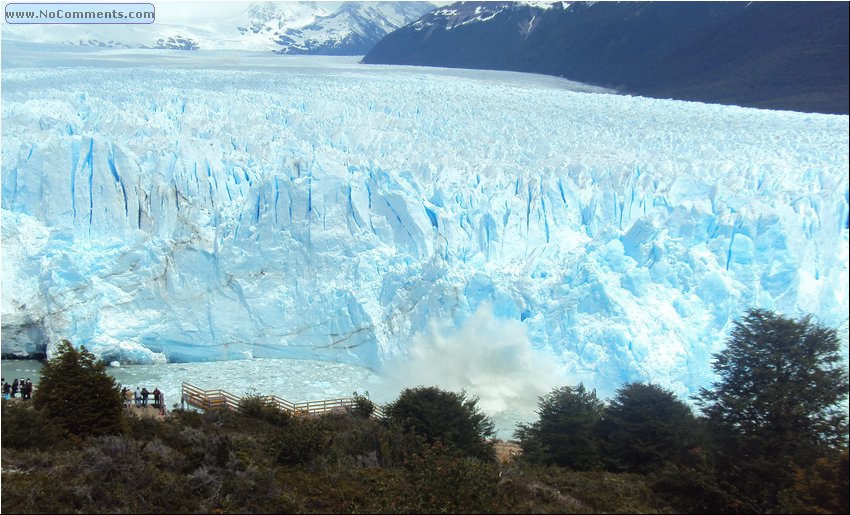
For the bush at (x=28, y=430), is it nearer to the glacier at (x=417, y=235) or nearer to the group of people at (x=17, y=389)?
the group of people at (x=17, y=389)

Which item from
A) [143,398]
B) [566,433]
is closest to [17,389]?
[143,398]

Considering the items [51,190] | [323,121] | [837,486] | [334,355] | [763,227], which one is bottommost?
[837,486]

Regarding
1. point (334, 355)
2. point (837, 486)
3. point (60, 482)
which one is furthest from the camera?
point (334, 355)

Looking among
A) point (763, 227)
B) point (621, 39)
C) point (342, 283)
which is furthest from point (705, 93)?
point (342, 283)

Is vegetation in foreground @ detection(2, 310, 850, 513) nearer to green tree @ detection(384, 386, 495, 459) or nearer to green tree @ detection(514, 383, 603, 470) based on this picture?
green tree @ detection(514, 383, 603, 470)

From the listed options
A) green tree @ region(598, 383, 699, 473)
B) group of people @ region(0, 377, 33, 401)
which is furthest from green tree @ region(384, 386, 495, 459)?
group of people @ region(0, 377, 33, 401)

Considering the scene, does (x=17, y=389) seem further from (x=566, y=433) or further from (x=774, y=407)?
(x=774, y=407)

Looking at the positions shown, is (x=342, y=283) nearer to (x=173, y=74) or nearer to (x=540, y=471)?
(x=540, y=471)
